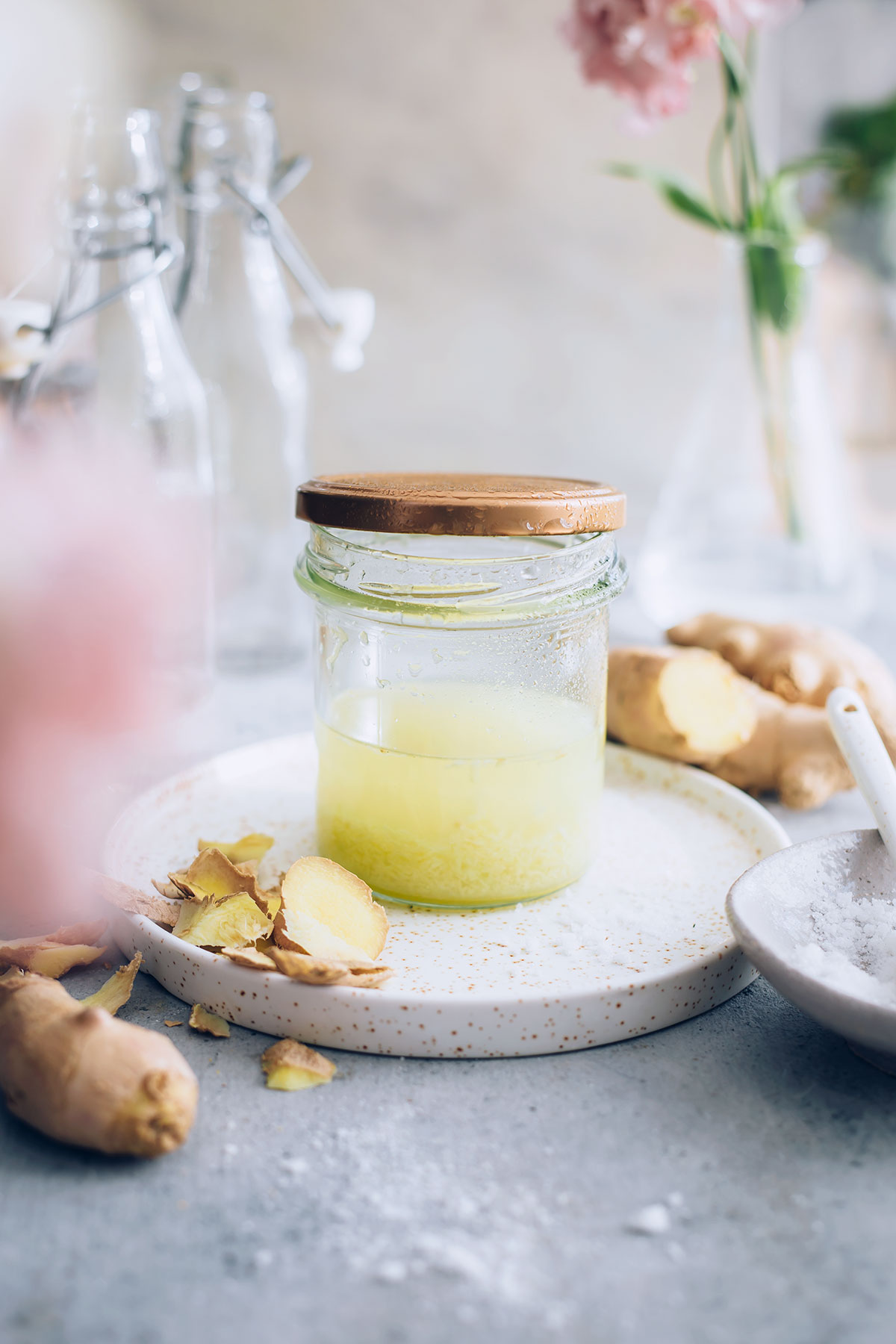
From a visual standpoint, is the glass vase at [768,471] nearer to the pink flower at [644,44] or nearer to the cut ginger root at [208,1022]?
the pink flower at [644,44]

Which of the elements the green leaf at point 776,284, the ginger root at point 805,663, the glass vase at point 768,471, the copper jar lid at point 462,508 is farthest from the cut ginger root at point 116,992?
the green leaf at point 776,284

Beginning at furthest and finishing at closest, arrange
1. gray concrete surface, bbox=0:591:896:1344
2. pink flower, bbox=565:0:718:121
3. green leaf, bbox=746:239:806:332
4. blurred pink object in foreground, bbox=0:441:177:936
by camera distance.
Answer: green leaf, bbox=746:239:806:332, pink flower, bbox=565:0:718:121, blurred pink object in foreground, bbox=0:441:177:936, gray concrete surface, bbox=0:591:896:1344

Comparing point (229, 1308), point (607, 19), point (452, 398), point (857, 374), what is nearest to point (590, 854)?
point (229, 1308)

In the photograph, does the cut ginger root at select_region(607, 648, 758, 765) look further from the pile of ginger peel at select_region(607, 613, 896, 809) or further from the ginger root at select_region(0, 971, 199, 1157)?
the ginger root at select_region(0, 971, 199, 1157)

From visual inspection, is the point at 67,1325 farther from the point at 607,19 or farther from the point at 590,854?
the point at 607,19

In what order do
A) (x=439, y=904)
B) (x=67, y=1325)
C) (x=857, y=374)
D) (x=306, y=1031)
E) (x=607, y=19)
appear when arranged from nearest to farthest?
(x=67, y=1325)
(x=306, y=1031)
(x=439, y=904)
(x=607, y=19)
(x=857, y=374)

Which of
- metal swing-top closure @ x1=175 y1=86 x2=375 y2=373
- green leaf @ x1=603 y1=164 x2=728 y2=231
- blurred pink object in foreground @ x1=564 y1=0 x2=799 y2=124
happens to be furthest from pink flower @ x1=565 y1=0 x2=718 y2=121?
metal swing-top closure @ x1=175 y1=86 x2=375 y2=373

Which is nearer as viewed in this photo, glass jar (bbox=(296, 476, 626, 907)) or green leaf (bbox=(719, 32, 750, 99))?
glass jar (bbox=(296, 476, 626, 907))
